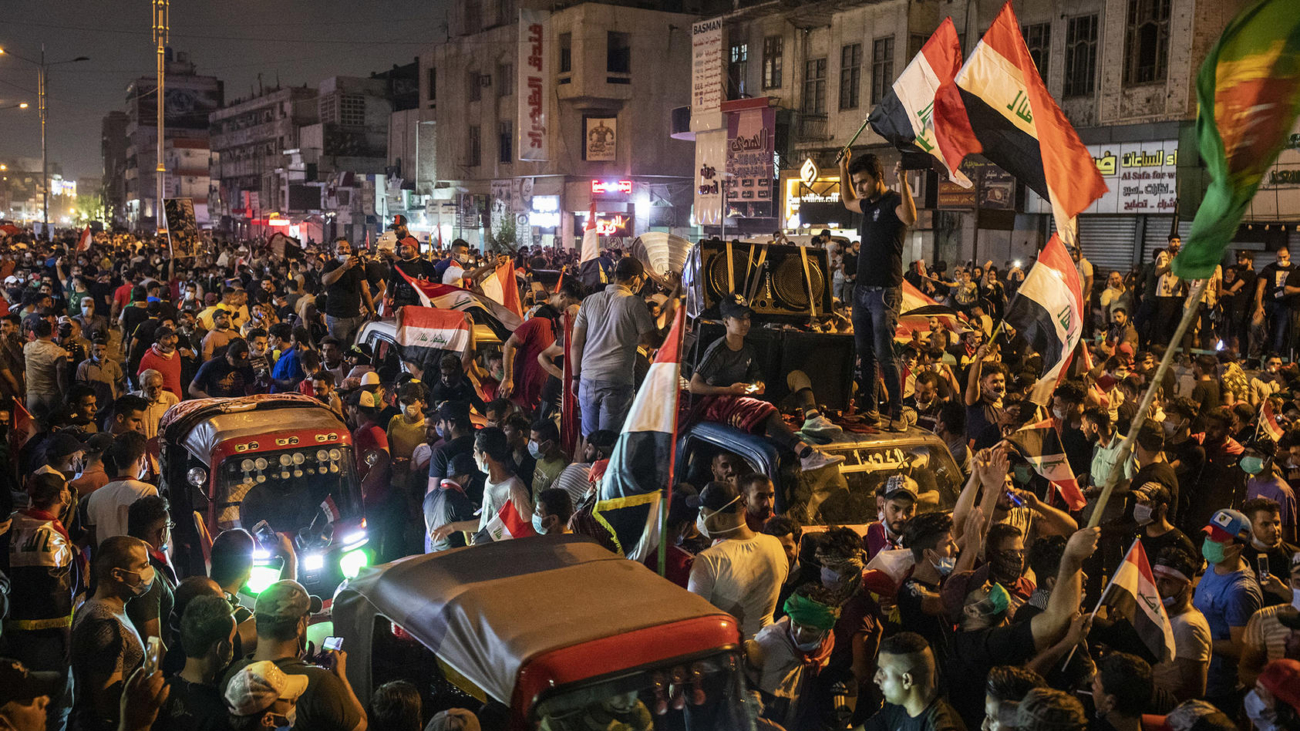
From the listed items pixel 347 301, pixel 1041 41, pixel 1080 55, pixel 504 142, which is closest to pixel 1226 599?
pixel 347 301

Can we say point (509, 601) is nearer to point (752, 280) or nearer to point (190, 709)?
point (190, 709)

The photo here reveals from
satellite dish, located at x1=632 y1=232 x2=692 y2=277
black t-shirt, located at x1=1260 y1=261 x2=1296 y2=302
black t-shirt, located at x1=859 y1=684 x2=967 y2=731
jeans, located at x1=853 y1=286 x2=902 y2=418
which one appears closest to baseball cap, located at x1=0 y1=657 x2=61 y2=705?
black t-shirt, located at x1=859 y1=684 x2=967 y2=731

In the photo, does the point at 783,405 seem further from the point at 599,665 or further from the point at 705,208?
the point at 705,208

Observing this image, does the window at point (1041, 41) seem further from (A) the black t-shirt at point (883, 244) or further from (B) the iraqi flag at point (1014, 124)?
(A) the black t-shirt at point (883, 244)

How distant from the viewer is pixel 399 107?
6975 centimetres

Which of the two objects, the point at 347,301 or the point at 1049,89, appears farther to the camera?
the point at 1049,89

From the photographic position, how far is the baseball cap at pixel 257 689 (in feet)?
13.2

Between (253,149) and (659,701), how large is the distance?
293 ft

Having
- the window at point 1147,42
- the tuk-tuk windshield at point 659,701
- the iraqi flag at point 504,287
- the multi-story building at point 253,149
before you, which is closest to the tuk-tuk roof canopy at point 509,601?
the tuk-tuk windshield at point 659,701

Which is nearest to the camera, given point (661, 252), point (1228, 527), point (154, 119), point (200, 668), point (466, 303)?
point (200, 668)

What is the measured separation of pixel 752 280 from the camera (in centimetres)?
826

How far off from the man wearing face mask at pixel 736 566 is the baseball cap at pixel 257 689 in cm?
190

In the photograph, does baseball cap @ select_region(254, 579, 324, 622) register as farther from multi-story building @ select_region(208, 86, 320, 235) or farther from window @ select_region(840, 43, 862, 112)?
multi-story building @ select_region(208, 86, 320, 235)

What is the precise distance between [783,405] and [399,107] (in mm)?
66605
